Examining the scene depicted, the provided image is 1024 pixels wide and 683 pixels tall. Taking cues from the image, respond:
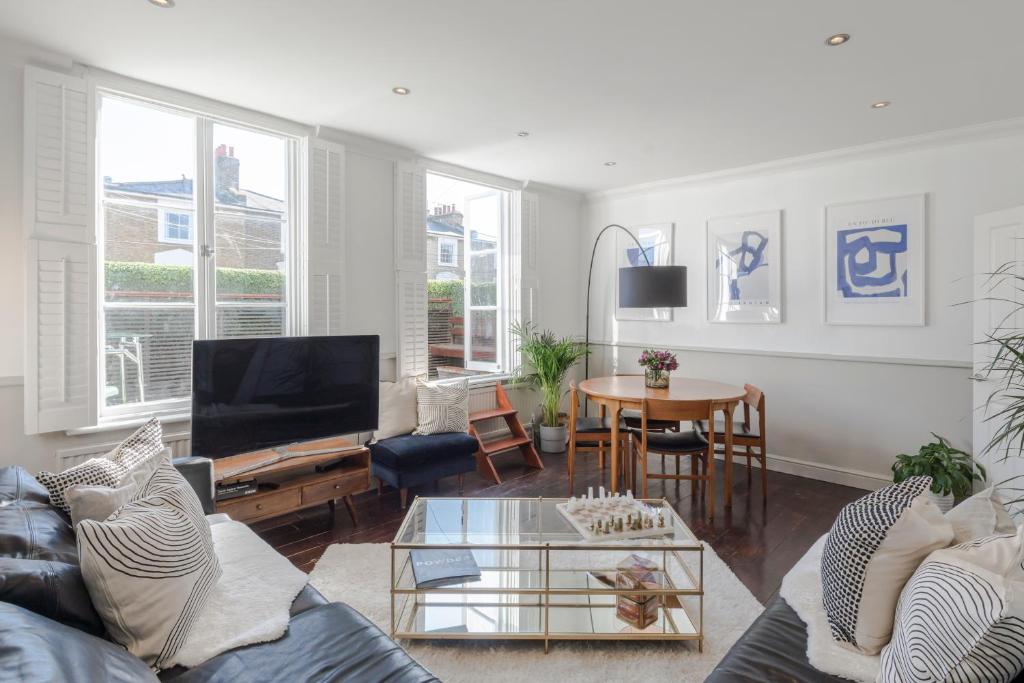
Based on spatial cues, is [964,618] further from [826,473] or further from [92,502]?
[826,473]

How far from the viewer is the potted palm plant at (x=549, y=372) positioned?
197 inches

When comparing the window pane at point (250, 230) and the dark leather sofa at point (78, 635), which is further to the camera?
the window pane at point (250, 230)

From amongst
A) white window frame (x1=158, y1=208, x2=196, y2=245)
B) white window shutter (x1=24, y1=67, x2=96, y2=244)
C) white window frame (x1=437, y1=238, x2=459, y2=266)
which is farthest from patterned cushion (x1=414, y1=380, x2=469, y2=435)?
white window shutter (x1=24, y1=67, x2=96, y2=244)

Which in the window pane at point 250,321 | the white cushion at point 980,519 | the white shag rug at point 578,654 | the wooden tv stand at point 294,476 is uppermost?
the window pane at point 250,321

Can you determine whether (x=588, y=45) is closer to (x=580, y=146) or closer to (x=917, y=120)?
(x=580, y=146)

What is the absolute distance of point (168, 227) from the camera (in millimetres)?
3219

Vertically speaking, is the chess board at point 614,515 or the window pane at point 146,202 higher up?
the window pane at point 146,202

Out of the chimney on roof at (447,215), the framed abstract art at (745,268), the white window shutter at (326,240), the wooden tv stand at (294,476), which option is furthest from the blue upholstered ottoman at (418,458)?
the framed abstract art at (745,268)

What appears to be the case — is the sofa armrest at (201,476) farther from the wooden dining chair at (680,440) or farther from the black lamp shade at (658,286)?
the black lamp shade at (658,286)

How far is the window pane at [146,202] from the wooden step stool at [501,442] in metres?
2.27

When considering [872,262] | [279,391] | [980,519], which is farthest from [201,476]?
[872,262]

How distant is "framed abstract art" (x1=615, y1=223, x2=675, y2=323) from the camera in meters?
5.22

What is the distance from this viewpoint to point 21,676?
0.83 metres

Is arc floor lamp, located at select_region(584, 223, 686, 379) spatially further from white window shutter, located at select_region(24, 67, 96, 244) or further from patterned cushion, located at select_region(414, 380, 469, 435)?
white window shutter, located at select_region(24, 67, 96, 244)
